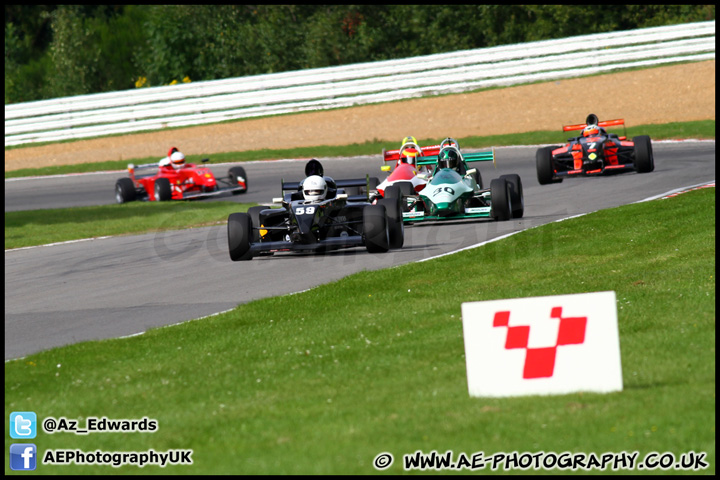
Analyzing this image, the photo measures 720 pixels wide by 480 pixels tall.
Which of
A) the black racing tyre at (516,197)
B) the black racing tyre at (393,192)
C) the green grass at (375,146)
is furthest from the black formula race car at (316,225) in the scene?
the green grass at (375,146)

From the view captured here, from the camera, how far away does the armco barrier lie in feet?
117

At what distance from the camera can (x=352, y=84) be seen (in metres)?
37.5

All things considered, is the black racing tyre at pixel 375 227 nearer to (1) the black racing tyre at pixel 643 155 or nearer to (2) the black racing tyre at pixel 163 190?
(1) the black racing tyre at pixel 643 155

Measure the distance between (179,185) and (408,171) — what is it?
8012 mm

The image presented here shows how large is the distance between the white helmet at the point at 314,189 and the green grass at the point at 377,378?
8.84ft

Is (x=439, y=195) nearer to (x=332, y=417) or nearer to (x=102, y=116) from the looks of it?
(x=332, y=417)

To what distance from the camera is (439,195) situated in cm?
1611

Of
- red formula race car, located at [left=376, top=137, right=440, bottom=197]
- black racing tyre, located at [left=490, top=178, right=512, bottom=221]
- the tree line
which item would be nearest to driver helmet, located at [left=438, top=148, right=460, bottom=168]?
red formula race car, located at [left=376, top=137, right=440, bottom=197]

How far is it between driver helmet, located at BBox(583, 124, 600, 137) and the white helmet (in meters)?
8.34

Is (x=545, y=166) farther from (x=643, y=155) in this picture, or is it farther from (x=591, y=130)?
(x=643, y=155)

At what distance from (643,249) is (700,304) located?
11.7 ft

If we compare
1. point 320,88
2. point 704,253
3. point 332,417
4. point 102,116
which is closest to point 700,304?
point 704,253

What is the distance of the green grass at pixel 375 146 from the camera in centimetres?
2759

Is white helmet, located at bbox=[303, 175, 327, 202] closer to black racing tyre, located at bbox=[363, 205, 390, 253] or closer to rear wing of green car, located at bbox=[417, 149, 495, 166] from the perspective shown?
black racing tyre, located at bbox=[363, 205, 390, 253]
